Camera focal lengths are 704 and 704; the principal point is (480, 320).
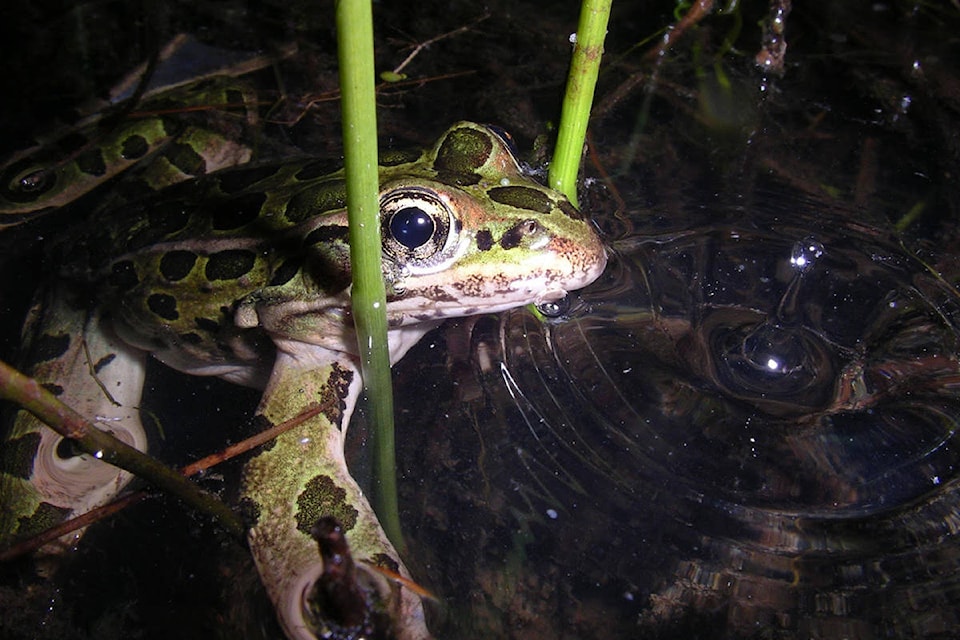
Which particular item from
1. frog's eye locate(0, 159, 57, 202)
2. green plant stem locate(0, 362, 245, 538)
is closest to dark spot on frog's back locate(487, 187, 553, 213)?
green plant stem locate(0, 362, 245, 538)

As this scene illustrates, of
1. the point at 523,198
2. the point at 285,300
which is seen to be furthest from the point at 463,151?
the point at 285,300

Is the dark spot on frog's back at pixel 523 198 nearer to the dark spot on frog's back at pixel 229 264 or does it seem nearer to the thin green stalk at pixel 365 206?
the thin green stalk at pixel 365 206

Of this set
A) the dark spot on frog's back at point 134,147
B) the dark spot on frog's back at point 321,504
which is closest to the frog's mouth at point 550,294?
the dark spot on frog's back at point 321,504

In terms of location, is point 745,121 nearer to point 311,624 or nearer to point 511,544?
point 511,544

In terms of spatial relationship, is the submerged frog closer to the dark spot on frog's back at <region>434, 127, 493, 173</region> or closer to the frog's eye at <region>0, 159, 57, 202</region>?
the dark spot on frog's back at <region>434, 127, 493, 173</region>

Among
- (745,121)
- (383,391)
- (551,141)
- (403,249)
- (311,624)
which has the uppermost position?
(745,121)

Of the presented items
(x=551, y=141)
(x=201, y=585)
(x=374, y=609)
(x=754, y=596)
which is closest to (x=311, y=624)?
(x=374, y=609)
